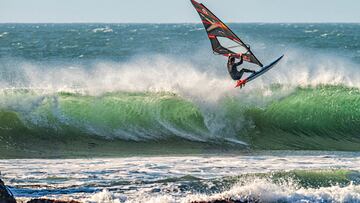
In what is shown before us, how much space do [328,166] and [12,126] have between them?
7795 millimetres

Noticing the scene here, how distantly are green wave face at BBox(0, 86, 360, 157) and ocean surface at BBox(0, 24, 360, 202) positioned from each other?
0.09 feet

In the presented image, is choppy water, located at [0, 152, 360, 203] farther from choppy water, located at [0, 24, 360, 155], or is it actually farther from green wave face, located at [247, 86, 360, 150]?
green wave face, located at [247, 86, 360, 150]

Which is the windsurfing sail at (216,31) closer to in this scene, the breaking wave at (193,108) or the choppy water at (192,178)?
the choppy water at (192,178)

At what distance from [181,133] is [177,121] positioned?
3.05 feet

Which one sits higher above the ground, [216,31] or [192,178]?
[216,31]

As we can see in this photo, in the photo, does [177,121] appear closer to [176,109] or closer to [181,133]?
[176,109]

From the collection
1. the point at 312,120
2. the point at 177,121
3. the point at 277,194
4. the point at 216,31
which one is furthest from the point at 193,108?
the point at 277,194

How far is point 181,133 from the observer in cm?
2041

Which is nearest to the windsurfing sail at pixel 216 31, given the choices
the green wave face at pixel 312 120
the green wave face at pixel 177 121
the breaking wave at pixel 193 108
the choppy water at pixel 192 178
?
the choppy water at pixel 192 178

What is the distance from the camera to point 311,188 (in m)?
13.5

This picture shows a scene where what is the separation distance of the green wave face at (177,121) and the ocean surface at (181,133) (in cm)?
3

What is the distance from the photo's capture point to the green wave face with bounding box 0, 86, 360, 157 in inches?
776

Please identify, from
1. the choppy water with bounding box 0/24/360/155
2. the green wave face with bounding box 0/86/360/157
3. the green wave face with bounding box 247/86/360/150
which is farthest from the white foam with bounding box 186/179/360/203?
the green wave face with bounding box 247/86/360/150
